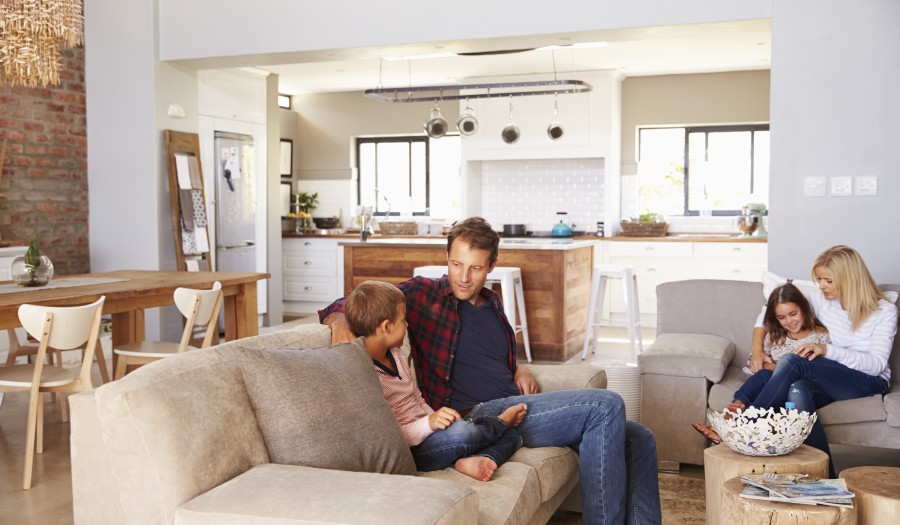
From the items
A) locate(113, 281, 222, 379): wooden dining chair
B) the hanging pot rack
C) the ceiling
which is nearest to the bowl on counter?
the ceiling

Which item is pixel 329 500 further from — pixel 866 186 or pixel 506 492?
pixel 866 186

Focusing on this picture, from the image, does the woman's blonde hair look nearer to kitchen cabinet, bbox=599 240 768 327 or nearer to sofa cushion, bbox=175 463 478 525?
sofa cushion, bbox=175 463 478 525

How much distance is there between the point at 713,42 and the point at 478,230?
5306 mm

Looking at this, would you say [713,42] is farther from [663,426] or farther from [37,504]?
[37,504]

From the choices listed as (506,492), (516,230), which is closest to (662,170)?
(516,230)

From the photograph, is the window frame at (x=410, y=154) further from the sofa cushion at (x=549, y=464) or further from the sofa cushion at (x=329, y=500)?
the sofa cushion at (x=329, y=500)

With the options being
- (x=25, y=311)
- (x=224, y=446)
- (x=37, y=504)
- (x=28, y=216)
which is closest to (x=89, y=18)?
(x=28, y=216)

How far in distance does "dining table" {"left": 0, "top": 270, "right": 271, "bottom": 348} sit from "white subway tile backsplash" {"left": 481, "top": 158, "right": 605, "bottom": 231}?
4.70 meters

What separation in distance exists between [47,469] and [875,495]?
3.35 metres

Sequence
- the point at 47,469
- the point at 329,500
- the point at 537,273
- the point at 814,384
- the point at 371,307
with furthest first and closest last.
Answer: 1. the point at 537,273
2. the point at 47,469
3. the point at 814,384
4. the point at 371,307
5. the point at 329,500

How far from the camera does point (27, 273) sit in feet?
15.0

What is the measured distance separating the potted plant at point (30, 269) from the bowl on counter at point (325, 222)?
582cm

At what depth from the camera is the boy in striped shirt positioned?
99.7 inches

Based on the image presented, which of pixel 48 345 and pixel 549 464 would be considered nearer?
pixel 549 464
